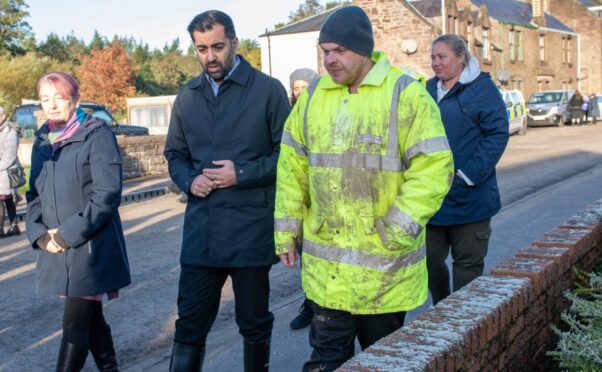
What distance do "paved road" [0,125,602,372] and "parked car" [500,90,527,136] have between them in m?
16.1

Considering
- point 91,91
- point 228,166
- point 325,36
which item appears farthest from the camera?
point 91,91

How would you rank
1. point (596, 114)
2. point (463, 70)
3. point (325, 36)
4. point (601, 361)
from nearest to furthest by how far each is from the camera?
point (601, 361)
point (325, 36)
point (463, 70)
point (596, 114)

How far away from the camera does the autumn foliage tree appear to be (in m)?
59.2

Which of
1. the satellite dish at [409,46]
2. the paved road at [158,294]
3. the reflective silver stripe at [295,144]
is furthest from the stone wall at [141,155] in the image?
the satellite dish at [409,46]

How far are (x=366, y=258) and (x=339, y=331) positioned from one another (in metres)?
0.38

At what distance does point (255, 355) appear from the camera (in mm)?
4105

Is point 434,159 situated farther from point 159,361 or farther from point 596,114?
point 596,114

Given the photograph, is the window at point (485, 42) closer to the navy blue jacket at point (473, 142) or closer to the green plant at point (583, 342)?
the navy blue jacket at point (473, 142)

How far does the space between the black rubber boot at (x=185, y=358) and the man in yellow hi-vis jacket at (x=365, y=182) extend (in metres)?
0.94

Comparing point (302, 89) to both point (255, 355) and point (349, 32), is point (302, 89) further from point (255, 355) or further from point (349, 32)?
point (349, 32)

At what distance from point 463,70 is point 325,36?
191 cm

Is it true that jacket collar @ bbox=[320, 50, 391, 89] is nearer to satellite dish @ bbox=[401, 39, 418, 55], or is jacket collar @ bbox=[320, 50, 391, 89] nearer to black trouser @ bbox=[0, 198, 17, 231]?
black trouser @ bbox=[0, 198, 17, 231]

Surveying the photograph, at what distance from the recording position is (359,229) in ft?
Answer: 10.7

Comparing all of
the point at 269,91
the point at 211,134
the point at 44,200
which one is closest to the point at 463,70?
the point at 269,91
